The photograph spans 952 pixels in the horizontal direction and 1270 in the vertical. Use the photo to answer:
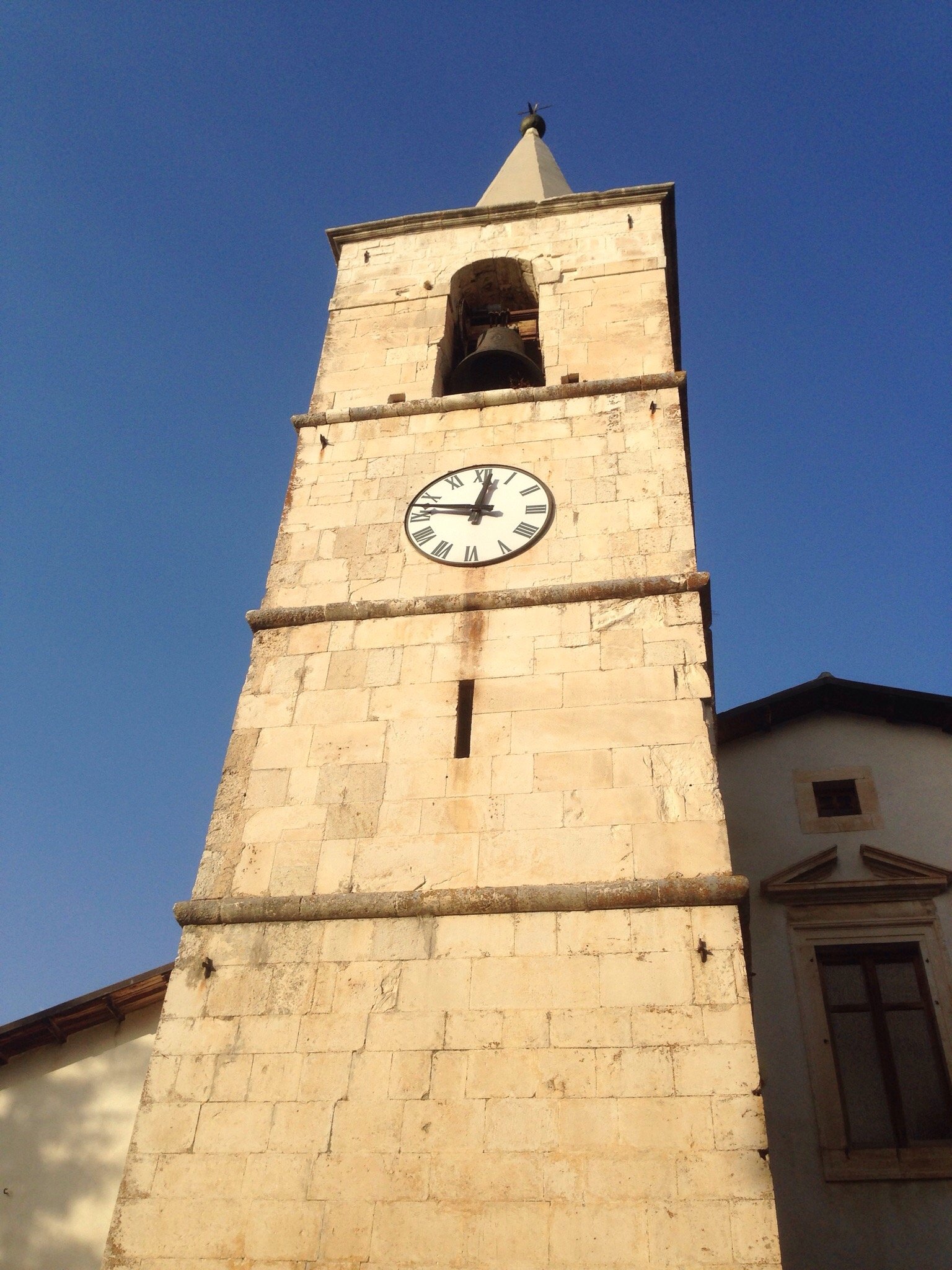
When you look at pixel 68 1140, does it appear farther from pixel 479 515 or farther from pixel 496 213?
pixel 496 213

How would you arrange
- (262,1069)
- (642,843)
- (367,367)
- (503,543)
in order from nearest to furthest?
(262,1069) < (642,843) < (503,543) < (367,367)

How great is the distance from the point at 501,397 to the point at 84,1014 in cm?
607

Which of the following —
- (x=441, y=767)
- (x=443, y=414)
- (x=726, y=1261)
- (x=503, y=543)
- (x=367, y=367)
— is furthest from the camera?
(x=367, y=367)

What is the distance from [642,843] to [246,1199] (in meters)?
2.79

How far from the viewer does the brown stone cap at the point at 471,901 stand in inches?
239

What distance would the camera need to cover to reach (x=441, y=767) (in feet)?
23.1

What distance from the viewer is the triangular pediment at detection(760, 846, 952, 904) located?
900 cm

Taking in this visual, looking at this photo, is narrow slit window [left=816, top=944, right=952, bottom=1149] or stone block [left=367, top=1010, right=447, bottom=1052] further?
narrow slit window [left=816, top=944, right=952, bottom=1149]

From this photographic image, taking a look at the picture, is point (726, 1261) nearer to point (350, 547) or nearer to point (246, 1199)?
point (246, 1199)

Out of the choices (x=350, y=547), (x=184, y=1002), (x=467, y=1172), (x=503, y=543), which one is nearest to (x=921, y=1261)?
(x=467, y=1172)

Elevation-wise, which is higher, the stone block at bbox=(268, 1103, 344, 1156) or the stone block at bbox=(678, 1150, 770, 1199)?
the stone block at bbox=(268, 1103, 344, 1156)

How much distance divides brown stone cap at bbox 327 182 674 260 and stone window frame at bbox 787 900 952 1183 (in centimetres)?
774

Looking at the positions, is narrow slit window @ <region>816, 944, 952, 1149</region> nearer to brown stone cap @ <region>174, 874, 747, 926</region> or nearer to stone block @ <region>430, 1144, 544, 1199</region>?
brown stone cap @ <region>174, 874, 747, 926</region>

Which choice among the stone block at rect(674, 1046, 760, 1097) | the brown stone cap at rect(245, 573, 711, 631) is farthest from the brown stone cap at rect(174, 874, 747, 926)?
the brown stone cap at rect(245, 573, 711, 631)
